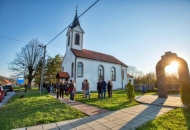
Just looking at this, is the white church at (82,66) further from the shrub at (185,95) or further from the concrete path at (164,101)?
the shrub at (185,95)

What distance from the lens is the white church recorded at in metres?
19.1

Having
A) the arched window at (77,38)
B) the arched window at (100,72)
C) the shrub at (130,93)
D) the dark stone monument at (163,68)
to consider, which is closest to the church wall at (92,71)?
the arched window at (100,72)

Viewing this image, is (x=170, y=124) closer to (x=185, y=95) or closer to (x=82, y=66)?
(x=185, y=95)

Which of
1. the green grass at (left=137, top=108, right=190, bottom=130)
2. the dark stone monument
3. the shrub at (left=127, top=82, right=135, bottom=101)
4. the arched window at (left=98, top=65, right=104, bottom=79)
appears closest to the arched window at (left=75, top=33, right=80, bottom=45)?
the arched window at (left=98, top=65, right=104, bottom=79)

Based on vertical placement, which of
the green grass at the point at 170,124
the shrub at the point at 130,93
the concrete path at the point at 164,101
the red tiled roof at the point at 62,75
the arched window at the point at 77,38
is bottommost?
the concrete path at the point at 164,101

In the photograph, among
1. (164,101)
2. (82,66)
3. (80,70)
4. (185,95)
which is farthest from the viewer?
(82,66)

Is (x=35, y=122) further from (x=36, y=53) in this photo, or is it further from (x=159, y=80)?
(x=36, y=53)

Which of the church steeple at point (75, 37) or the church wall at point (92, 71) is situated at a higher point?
the church steeple at point (75, 37)

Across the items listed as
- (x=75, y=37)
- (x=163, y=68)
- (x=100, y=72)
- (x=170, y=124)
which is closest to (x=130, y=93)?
(x=170, y=124)

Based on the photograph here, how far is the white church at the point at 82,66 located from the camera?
62.5 ft

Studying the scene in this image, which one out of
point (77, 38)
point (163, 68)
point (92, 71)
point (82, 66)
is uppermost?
point (77, 38)

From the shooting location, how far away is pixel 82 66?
1961cm

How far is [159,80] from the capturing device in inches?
438

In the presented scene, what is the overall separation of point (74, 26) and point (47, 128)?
20.9 metres
